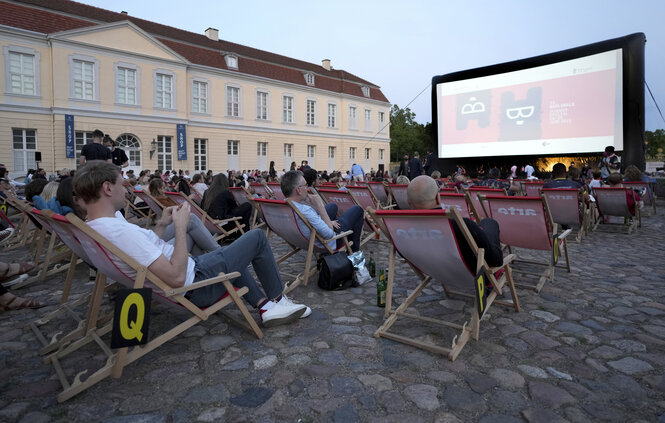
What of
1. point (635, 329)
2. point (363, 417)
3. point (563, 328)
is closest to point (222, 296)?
point (363, 417)

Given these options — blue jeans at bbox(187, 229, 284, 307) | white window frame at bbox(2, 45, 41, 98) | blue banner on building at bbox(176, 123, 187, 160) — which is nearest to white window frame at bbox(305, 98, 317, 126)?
blue banner on building at bbox(176, 123, 187, 160)

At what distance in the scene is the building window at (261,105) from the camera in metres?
28.2

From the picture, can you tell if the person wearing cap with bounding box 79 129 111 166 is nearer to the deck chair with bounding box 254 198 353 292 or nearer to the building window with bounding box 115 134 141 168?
the deck chair with bounding box 254 198 353 292

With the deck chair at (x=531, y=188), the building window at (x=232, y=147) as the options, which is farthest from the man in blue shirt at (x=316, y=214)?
the building window at (x=232, y=147)

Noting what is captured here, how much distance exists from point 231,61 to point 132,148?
29.7ft

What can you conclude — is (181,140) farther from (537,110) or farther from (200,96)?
(537,110)

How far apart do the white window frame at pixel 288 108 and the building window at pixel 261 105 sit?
1517 millimetres

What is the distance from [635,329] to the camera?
2752mm

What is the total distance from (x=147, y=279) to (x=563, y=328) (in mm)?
2747

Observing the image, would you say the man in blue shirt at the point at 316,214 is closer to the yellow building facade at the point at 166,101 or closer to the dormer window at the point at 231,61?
the yellow building facade at the point at 166,101

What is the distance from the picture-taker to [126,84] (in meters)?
21.8

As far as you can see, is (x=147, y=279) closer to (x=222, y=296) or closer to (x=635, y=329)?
(x=222, y=296)

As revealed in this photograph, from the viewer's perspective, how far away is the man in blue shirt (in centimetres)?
379

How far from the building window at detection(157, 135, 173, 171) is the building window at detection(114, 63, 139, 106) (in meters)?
2.50
